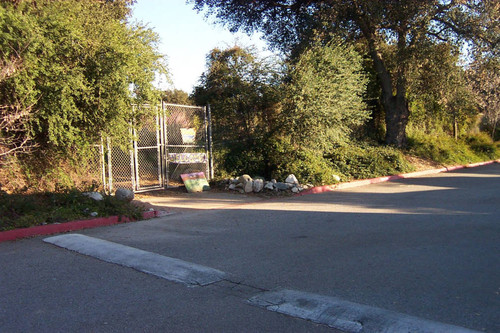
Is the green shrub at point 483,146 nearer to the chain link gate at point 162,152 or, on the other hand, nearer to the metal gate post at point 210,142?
the metal gate post at point 210,142

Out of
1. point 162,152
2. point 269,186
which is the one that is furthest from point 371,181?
point 162,152

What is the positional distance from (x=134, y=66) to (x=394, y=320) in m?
8.42

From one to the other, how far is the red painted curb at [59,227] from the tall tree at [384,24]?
39.5 ft

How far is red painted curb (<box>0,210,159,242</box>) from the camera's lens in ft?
26.0

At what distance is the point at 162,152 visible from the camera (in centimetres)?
1360

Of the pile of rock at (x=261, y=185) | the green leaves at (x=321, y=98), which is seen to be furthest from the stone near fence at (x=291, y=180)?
the green leaves at (x=321, y=98)

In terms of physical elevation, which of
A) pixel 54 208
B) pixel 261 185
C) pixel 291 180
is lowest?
pixel 54 208

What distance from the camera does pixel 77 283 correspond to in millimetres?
5586

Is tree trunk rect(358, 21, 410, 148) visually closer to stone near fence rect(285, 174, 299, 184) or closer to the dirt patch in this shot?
the dirt patch

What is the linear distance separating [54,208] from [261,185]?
6.58 meters

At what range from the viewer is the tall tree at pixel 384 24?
1784cm

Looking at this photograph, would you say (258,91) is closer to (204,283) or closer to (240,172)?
(240,172)

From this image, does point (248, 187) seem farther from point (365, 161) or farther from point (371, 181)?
point (365, 161)

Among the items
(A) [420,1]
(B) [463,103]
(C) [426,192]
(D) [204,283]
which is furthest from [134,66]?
(B) [463,103]
